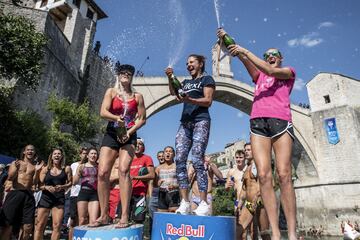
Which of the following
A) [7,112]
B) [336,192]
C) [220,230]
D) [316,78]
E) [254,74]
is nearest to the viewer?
[220,230]

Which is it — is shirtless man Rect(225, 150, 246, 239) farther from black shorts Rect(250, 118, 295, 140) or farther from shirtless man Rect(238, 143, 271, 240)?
black shorts Rect(250, 118, 295, 140)

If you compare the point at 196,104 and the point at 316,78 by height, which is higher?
the point at 316,78

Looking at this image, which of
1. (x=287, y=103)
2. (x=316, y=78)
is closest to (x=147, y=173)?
(x=287, y=103)

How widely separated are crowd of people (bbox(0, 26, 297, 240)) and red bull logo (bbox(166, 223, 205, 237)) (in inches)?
16.0

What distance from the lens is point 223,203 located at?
91.3ft

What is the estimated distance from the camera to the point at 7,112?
11133 mm

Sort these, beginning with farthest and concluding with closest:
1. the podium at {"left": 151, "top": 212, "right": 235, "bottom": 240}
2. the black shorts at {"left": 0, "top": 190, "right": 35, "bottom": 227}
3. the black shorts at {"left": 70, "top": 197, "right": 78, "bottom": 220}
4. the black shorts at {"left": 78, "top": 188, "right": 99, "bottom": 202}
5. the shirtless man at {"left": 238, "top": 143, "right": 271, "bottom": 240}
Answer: the black shorts at {"left": 70, "top": 197, "right": 78, "bottom": 220}, the black shorts at {"left": 78, "top": 188, "right": 99, "bottom": 202}, the black shorts at {"left": 0, "top": 190, "right": 35, "bottom": 227}, the shirtless man at {"left": 238, "top": 143, "right": 271, "bottom": 240}, the podium at {"left": 151, "top": 212, "right": 235, "bottom": 240}

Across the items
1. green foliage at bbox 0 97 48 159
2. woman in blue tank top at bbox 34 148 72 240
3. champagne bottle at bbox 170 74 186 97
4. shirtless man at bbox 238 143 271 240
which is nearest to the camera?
champagne bottle at bbox 170 74 186 97

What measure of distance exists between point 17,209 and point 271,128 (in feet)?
14.2

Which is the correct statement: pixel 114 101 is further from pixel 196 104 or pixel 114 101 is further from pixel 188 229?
pixel 188 229

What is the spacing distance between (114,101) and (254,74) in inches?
66.0

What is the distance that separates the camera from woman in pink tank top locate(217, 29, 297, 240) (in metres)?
2.45

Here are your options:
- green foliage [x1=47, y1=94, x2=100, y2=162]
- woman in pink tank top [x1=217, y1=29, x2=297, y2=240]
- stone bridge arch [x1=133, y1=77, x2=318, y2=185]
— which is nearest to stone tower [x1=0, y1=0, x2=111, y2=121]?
green foliage [x1=47, y1=94, x2=100, y2=162]

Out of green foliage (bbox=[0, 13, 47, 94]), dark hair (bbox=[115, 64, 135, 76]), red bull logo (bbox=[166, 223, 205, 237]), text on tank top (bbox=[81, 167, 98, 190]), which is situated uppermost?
green foliage (bbox=[0, 13, 47, 94])
